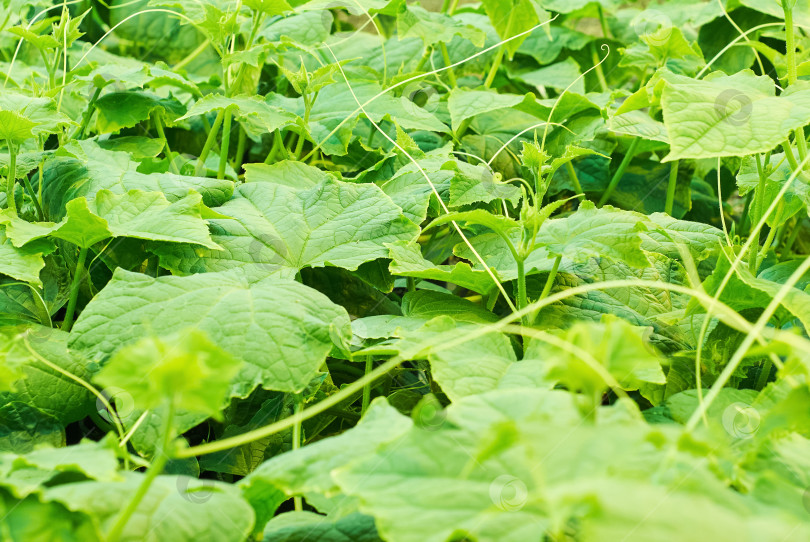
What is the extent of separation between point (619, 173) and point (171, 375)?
1.12 m

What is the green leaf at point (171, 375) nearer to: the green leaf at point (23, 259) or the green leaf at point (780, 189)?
the green leaf at point (23, 259)

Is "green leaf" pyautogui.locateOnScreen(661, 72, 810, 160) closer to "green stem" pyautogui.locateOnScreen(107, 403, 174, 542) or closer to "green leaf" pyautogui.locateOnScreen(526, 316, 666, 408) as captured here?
"green leaf" pyautogui.locateOnScreen(526, 316, 666, 408)

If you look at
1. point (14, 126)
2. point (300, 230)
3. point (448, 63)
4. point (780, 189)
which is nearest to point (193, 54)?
point (448, 63)

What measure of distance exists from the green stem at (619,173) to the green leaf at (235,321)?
0.78 m

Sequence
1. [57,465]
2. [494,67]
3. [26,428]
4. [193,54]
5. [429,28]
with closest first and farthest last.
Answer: [57,465] → [26,428] → [429,28] → [494,67] → [193,54]

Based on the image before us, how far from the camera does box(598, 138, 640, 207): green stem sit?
1372 millimetres

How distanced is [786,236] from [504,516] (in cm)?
130

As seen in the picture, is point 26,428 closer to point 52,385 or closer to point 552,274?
point 52,385

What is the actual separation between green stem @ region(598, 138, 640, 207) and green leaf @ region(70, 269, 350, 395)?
2.56 feet

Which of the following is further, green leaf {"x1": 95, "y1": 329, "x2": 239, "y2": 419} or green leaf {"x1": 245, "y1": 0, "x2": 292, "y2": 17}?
green leaf {"x1": 245, "y1": 0, "x2": 292, "y2": 17}

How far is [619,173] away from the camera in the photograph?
55.0 inches

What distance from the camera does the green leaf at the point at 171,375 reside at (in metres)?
0.49

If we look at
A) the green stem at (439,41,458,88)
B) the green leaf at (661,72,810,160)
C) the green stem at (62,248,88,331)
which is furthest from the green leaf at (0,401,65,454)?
the green stem at (439,41,458,88)

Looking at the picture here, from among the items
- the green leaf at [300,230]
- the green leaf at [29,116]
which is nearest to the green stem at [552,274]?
the green leaf at [300,230]
